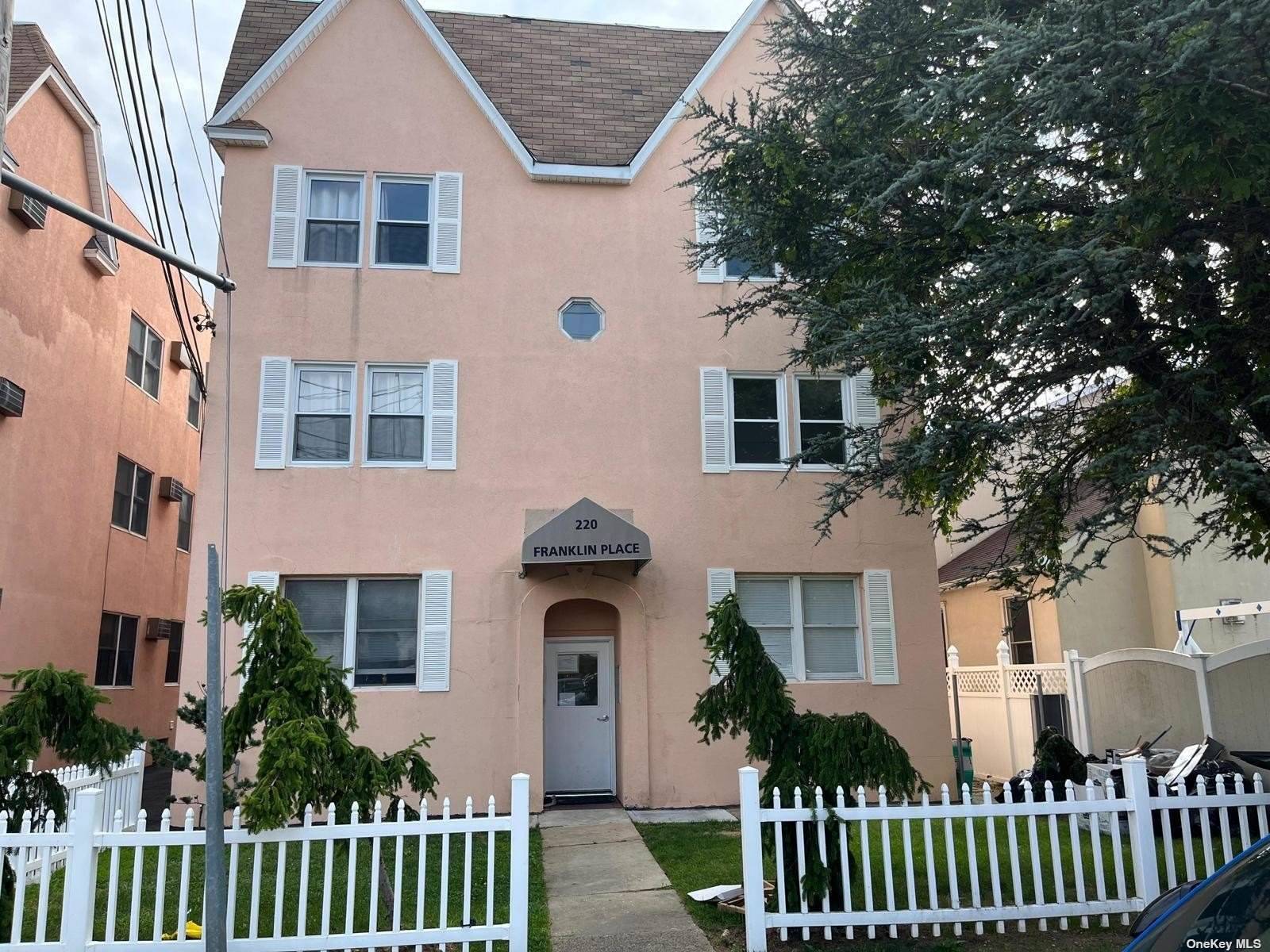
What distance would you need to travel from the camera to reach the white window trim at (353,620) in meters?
12.1

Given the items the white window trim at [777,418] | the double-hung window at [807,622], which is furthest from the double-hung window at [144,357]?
the double-hung window at [807,622]

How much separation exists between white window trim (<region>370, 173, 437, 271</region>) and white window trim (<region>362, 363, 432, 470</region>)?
1.36 meters

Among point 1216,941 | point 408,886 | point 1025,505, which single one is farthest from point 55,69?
point 1216,941

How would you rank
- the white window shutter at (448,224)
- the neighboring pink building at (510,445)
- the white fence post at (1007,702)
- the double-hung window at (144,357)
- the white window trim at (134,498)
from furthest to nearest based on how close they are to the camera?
1. the double-hung window at (144,357)
2. the white window trim at (134,498)
3. the white fence post at (1007,702)
4. the white window shutter at (448,224)
5. the neighboring pink building at (510,445)

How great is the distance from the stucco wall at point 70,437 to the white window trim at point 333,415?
17.3 feet

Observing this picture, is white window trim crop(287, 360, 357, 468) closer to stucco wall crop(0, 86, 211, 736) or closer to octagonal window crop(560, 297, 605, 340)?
octagonal window crop(560, 297, 605, 340)

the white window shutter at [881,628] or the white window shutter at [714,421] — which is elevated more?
the white window shutter at [714,421]

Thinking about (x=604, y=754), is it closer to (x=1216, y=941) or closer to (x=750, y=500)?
(x=750, y=500)

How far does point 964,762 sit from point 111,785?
11902 millimetres

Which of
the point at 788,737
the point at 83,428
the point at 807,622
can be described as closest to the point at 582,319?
the point at 807,622

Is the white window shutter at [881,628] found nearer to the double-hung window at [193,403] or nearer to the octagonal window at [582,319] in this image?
the octagonal window at [582,319]

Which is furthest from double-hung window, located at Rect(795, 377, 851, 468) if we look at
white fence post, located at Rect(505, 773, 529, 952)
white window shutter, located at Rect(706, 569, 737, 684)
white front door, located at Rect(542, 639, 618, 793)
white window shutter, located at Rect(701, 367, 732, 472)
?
white fence post, located at Rect(505, 773, 529, 952)

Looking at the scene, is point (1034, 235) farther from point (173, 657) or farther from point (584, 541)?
point (173, 657)

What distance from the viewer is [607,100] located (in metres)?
15.1
